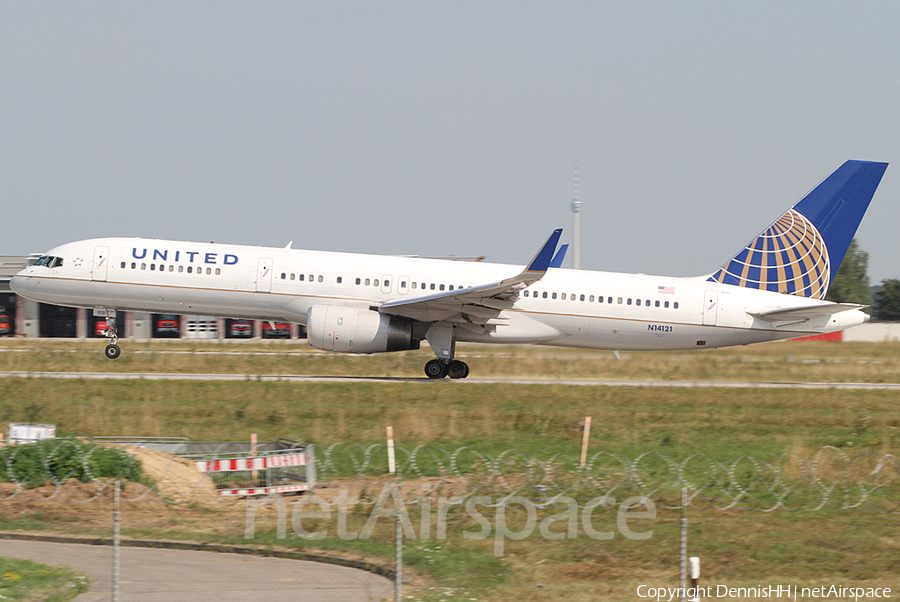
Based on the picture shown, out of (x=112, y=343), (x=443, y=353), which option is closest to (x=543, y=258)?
(x=443, y=353)

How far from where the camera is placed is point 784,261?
28.2 metres

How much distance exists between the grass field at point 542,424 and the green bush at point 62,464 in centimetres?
111

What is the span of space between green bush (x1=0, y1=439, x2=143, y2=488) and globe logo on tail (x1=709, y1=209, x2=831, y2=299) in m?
20.1

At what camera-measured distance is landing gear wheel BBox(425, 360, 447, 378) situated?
2658 cm

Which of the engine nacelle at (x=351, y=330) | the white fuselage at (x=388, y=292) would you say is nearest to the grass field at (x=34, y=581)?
the engine nacelle at (x=351, y=330)

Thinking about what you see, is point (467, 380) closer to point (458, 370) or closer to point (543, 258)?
point (458, 370)

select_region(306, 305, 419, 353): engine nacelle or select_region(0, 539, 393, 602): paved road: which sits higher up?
select_region(306, 305, 419, 353): engine nacelle

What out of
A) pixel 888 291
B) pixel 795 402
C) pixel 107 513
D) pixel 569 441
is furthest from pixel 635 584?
pixel 888 291

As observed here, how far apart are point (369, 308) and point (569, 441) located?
30.5ft

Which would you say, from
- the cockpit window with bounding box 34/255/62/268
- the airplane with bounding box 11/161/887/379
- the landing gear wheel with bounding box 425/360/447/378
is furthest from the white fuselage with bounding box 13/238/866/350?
the landing gear wheel with bounding box 425/360/447/378

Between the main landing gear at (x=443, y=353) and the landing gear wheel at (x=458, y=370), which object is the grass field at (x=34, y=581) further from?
the landing gear wheel at (x=458, y=370)

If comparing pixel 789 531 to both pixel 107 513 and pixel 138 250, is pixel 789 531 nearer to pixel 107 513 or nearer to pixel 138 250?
pixel 107 513

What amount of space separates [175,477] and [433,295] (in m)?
12.3

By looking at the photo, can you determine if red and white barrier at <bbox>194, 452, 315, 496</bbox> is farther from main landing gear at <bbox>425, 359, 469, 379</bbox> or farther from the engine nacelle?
main landing gear at <bbox>425, 359, 469, 379</bbox>
